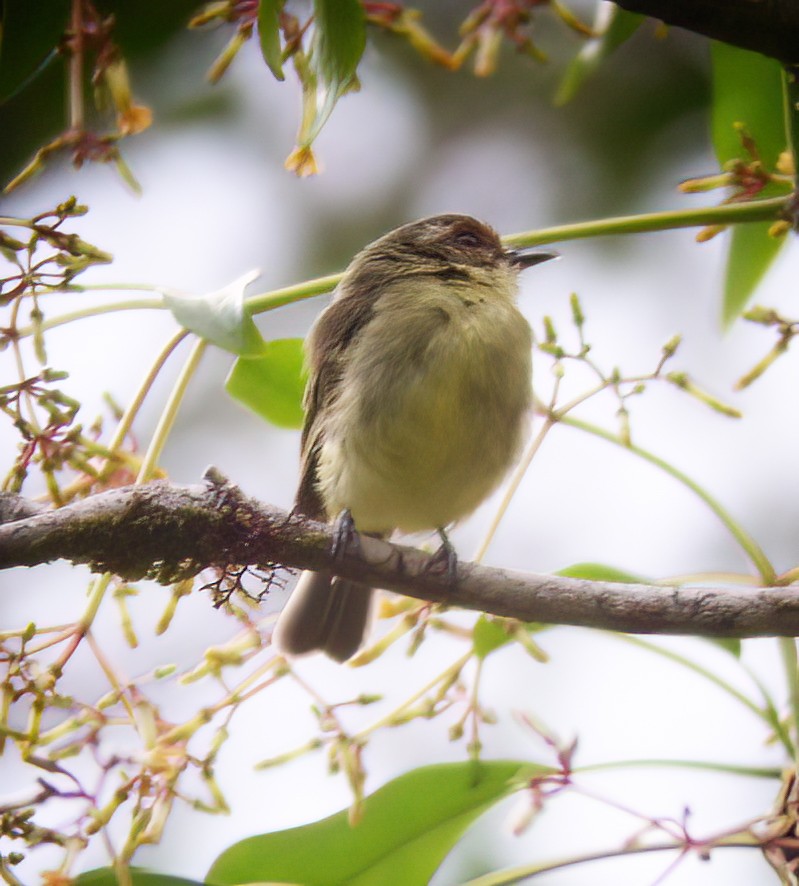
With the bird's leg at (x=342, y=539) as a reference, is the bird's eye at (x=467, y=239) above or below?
above

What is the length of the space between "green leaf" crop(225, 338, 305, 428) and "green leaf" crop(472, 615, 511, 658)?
715 millimetres

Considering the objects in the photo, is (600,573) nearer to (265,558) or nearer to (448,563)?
(448,563)

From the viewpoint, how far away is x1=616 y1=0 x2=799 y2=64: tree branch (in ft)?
5.51

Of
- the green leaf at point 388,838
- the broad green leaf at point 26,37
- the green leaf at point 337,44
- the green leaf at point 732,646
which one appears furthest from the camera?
the green leaf at point 732,646

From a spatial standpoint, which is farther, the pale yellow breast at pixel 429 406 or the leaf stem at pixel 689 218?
the pale yellow breast at pixel 429 406

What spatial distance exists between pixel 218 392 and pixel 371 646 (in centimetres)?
386

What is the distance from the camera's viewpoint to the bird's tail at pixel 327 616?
322cm

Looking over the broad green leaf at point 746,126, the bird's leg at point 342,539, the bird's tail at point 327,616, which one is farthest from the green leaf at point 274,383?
the broad green leaf at point 746,126

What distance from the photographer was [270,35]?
177 cm

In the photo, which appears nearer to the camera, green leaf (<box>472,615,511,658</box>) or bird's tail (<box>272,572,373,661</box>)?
green leaf (<box>472,615,511,658</box>)

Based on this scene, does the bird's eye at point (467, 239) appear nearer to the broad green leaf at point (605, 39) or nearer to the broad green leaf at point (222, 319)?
the broad green leaf at point (605, 39)

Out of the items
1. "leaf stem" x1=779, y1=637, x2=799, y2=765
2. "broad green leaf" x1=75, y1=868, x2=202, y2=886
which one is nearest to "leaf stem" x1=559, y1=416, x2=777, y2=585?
"leaf stem" x1=779, y1=637, x2=799, y2=765

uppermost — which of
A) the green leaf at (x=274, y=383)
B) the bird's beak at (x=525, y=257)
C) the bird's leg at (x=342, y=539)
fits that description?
the bird's beak at (x=525, y=257)

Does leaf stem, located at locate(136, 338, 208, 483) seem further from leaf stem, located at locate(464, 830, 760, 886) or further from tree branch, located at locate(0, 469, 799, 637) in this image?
leaf stem, located at locate(464, 830, 760, 886)
